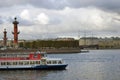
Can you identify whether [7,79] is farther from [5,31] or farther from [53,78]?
[5,31]

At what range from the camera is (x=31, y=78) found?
53.4m

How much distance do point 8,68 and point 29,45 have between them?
130849 millimetres

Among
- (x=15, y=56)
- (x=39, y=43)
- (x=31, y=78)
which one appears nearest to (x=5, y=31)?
(x=39, y=43)

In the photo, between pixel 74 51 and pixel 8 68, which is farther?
pixel 74 51

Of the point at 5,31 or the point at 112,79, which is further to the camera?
the point at 5,31

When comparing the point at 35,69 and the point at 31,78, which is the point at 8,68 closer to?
the point at 35,69

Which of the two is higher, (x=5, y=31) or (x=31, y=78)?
(x=5, y=31)

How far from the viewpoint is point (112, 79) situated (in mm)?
51781

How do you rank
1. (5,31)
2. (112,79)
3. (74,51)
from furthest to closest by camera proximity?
1. (74,51)
2. (5,31)
3. (112,79)

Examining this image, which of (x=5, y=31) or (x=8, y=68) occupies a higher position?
(x=5, y=31)

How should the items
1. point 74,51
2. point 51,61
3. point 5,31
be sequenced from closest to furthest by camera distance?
1. point 51,61
2. point 5,31
3. point 74,51

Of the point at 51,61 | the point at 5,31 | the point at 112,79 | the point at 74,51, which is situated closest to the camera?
the point at 112,79

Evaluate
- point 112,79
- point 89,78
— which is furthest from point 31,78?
point 112,79

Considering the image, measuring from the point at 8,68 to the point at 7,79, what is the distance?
1360 centimetres
